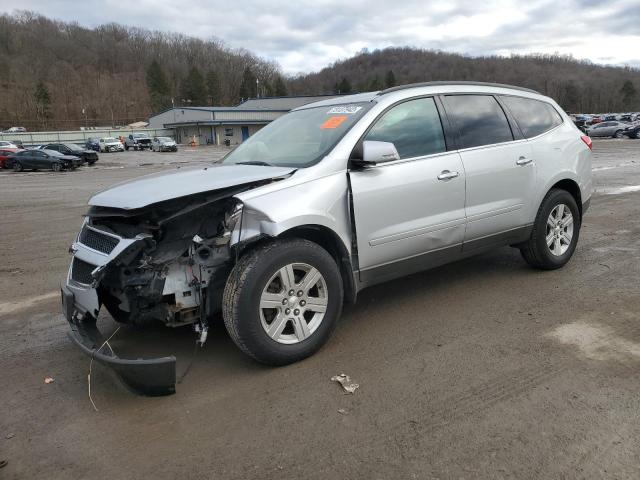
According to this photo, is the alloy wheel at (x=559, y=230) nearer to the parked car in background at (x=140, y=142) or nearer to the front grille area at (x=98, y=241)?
the front grille area at (x=98, y=241)

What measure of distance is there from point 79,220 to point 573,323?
28.7 feet

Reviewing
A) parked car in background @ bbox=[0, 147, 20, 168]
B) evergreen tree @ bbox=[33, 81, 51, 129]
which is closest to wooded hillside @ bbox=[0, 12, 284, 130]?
evergreen tree @ bbox=[33, 81, 51, 129]

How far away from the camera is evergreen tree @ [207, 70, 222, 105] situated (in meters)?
136

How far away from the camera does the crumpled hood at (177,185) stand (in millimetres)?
3166

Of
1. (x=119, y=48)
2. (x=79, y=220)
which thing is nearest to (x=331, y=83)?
(x=119, y=48)

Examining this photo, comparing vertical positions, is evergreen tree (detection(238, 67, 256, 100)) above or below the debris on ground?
above

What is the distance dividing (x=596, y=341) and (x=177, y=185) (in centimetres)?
317

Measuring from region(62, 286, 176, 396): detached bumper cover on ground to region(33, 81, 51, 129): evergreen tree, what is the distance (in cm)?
13007

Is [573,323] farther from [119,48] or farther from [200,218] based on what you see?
[119,48]

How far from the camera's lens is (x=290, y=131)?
4445 mm

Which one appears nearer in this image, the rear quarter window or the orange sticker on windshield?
the orange sticker on windshield

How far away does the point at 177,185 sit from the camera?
3.38 m

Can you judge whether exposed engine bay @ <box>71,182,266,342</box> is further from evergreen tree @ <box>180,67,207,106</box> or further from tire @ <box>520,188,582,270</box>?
evergreen tree @ <box>180,67,207,106</box>

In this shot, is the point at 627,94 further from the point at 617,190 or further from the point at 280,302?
the point at 280,302
